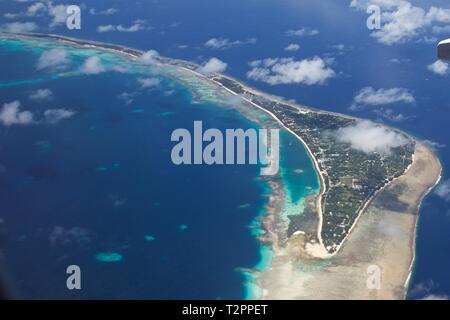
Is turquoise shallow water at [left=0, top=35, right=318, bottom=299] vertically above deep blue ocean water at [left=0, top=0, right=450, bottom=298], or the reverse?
deep blue ocean water at [left=0, top=0, right=450, bottom=298]

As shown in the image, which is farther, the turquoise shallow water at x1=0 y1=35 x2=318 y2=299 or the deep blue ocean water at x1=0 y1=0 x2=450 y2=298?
the deep blue ocean water at x1=0 y1=0 x2=450 y2=298

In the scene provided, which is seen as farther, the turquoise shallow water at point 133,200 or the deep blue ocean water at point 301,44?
the deep blue ocean water at point 301,44

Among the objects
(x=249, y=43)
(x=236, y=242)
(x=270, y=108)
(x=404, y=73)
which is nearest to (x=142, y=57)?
(x=249, y=43)

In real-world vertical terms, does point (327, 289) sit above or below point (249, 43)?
below

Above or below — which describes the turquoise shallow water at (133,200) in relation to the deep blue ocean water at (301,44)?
below

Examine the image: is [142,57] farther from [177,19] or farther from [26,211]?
[26,211]
